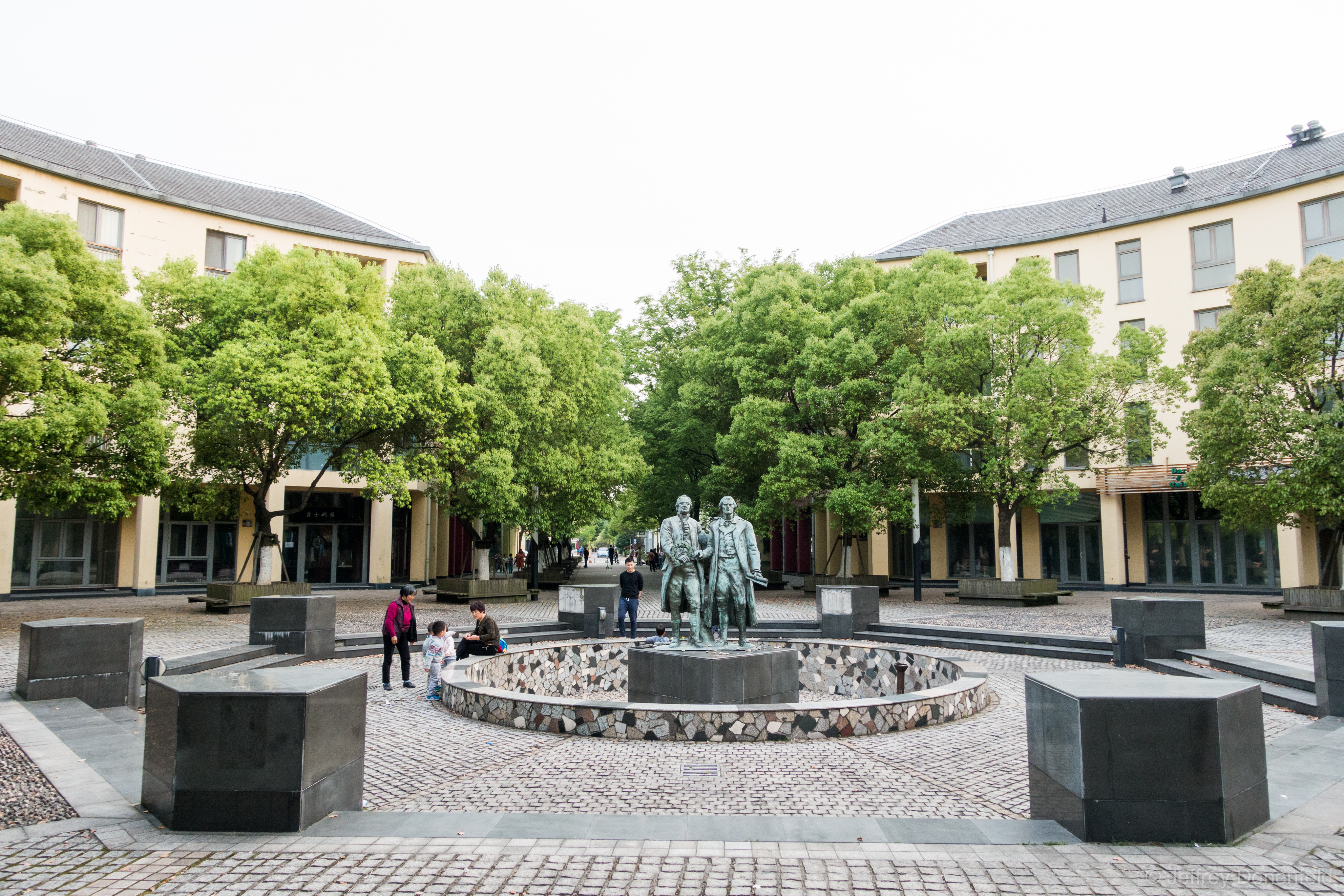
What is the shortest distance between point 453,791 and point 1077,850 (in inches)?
175

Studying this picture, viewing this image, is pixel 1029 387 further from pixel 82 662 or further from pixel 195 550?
pixel 195 550

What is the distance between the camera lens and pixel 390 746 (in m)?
8.16

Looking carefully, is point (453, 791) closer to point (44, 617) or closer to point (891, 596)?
point (44, 617)

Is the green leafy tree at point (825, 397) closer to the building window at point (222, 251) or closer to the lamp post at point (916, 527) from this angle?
the lamp post at point (916, 527)

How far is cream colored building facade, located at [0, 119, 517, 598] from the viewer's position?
89.5ft

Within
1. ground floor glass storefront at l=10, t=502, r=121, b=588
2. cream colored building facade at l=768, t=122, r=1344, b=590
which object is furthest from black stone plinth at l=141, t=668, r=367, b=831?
ground floor glass storefront at l=10, t=502, r=121, b=588

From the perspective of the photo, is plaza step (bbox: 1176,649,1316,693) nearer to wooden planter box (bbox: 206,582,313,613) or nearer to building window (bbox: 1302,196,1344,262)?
wooden planter box (bbox: 206,582,313,613)

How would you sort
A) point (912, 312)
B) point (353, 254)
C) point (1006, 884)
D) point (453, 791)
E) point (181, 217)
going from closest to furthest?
point (1006, 884) → point (453, 791) → point (912, 312) → point (181, 217) → point (353, 254)

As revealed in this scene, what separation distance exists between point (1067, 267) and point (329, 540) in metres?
31.3

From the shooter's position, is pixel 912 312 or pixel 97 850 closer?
pixel 97 850

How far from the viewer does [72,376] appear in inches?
652

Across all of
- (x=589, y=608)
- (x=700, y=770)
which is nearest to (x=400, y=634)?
(x=700, y=770)

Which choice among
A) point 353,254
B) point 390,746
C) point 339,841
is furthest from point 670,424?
point 339,841

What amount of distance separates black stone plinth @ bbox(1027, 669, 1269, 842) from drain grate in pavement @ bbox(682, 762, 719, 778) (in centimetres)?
287
